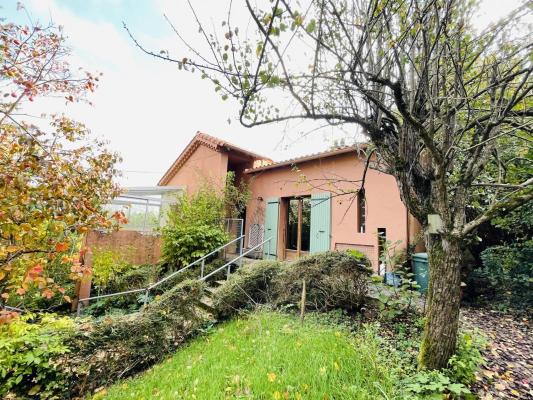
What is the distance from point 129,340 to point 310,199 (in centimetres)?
365

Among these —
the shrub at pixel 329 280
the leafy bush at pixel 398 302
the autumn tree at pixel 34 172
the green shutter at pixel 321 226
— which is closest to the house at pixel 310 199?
the green shutter at pixel 321 226

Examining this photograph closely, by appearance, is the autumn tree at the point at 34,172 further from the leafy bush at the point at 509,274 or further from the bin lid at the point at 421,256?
the leafy bush at the point at 509,274

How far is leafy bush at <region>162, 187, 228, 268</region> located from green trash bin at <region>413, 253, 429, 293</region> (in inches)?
212

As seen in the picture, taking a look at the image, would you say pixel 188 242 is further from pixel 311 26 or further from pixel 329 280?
pixel 311 26

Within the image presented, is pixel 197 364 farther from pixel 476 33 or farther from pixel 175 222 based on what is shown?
pixel 175 222

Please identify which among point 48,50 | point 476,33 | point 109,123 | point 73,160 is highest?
point 109,123

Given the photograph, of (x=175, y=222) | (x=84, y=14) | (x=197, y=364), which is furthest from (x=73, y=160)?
(x=175, y=222)

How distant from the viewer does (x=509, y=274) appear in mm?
4785

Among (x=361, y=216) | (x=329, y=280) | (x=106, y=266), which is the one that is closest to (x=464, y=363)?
(x=329, y=280)

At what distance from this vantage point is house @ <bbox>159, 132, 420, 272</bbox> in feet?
21.4

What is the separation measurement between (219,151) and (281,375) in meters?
8.47

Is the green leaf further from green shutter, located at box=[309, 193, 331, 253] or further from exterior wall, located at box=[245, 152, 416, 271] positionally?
green shutter, located at box=[309, 193, 331, 253]

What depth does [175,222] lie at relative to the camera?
8.84m

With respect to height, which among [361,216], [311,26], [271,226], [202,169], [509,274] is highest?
[202,169]
